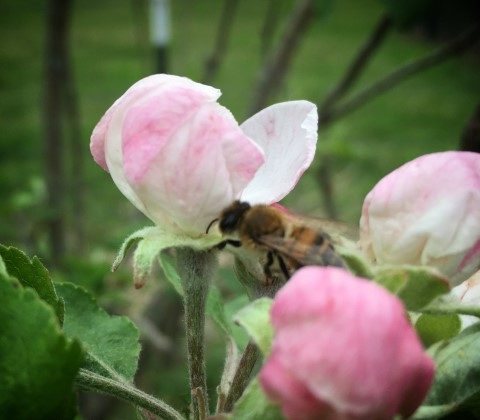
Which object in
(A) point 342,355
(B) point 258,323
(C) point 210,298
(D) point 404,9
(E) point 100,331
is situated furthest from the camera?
(D) point 404,9

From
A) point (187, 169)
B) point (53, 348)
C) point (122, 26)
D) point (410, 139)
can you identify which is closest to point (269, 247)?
point (187, 169)

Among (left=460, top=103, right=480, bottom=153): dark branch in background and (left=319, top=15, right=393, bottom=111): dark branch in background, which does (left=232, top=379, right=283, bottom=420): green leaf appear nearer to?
(left=460, top=103, right=480, bottom=153): dark branch in background

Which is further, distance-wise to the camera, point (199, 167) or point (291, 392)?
point (199, 167)

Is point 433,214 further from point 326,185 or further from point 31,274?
point 326,185

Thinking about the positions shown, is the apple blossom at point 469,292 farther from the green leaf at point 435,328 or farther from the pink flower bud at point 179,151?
the pink flower bud at point 179,151

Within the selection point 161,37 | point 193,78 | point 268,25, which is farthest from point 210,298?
point 193,78
